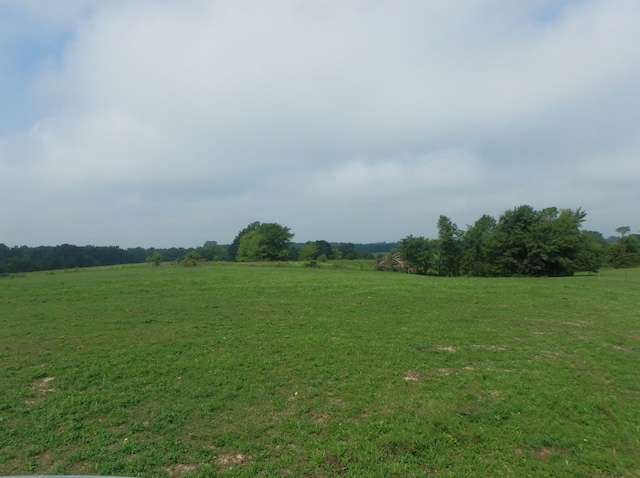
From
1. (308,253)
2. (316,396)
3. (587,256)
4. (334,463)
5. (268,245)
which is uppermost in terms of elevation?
(268,245)

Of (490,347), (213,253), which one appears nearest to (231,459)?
(490,347)

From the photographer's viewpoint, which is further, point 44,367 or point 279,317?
point 279,317

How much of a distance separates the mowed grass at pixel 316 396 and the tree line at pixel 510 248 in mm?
38001

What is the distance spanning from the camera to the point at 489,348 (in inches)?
341

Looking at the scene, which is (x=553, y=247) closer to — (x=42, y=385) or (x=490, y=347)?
(x=490, y=347)

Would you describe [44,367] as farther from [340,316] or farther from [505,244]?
[505,244]

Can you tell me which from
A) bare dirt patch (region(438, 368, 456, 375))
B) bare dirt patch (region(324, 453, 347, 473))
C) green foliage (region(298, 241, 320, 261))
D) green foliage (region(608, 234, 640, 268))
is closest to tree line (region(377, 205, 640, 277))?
green foliage (region(298, 241, 320, 261))

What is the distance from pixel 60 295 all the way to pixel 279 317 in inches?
465

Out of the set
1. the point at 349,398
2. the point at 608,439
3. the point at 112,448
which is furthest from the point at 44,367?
the point at 608,439

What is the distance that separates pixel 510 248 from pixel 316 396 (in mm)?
49046

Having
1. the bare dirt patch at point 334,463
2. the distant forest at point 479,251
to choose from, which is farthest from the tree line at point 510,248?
the bare dirt patch at point 334,463

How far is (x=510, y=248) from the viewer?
47.5 meters

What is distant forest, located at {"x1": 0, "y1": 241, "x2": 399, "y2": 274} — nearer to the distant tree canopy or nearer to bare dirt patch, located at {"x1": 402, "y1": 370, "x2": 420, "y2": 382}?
the distant tree canopy

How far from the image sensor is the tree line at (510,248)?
4416cm
